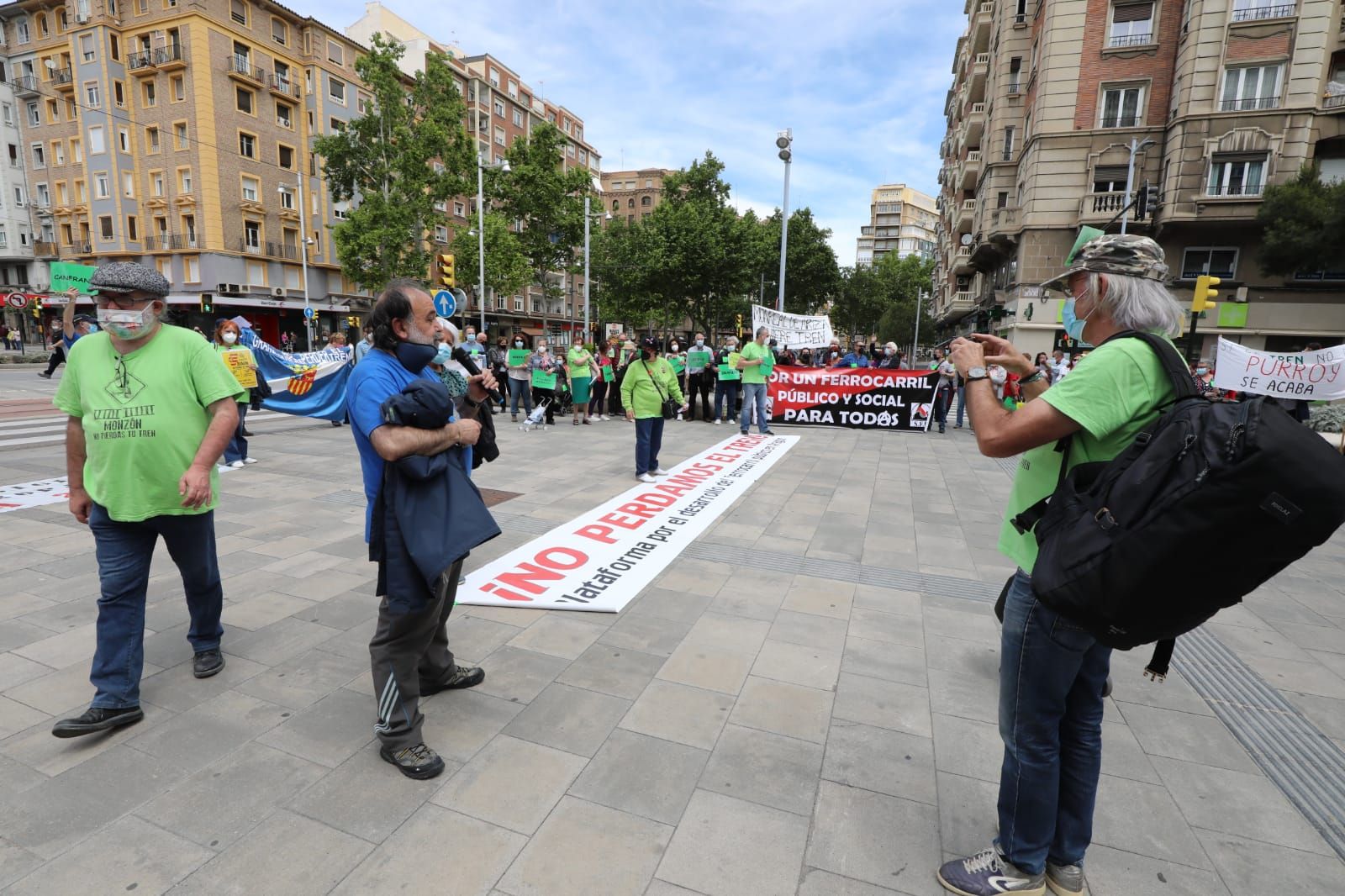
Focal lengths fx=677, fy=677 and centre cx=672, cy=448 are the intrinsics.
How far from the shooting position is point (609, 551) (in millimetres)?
5590

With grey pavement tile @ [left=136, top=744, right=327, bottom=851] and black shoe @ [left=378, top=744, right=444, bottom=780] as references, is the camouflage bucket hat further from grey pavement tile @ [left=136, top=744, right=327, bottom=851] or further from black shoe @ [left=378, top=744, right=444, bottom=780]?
grey pavement tile @ [left=136, top=744, right=327, bottom=851]

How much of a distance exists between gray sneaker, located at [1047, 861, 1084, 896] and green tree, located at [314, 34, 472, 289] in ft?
120

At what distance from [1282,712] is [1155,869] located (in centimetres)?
179

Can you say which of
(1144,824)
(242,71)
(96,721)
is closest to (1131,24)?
(1144,824)

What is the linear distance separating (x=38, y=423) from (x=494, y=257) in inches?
1094

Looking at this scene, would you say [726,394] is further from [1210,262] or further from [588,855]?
[1210,262]

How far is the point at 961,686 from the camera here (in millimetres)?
3506

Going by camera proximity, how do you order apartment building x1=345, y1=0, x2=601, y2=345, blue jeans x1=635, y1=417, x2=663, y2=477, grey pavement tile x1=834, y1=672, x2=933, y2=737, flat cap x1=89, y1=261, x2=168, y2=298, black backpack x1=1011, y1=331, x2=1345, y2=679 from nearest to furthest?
black backpack x1=1011, y1=331, x2=1345, y2=679 < flat cap x1=89, y1=261, x2=168, y2=298 < grey pavement tile x1=834, y1=672, x2=933, y2=737 < blue jeans x1=635, y1=417, x2=663, y2=477 < apartment building x1=345, y1=0, x2=601, y2=345

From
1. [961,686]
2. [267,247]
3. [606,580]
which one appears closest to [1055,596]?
[961,686]

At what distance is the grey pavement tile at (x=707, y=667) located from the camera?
3.47 metres

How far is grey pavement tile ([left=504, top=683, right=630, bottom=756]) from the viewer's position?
9.59ft

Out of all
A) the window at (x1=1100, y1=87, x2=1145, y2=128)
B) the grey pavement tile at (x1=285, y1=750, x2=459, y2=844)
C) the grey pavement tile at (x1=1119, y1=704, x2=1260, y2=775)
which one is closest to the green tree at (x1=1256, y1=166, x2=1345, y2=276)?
the window at (x1=1100, y1=87, x2=1145, y2=128)

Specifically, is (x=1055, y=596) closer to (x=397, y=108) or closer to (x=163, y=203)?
(x=397, y=108)

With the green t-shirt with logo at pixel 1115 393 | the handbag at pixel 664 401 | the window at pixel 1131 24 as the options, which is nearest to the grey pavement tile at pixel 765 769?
the green t-shirt with logo at pixel 1115 393
